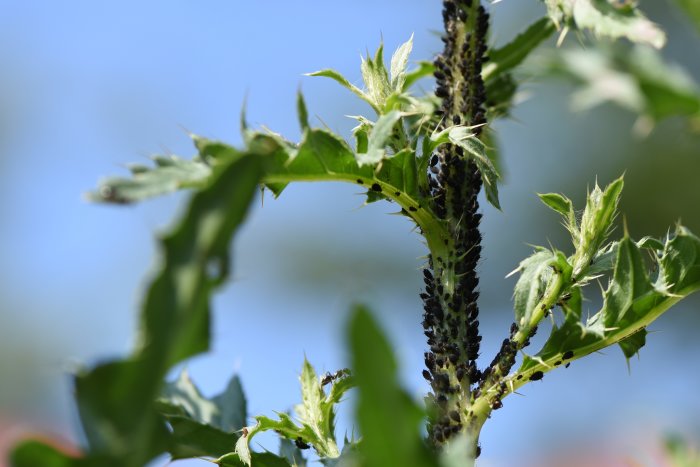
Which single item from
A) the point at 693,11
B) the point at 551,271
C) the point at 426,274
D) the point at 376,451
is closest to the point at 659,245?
the point at 551,271

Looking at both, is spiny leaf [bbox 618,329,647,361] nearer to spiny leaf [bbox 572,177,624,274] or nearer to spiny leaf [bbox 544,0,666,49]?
spiny leaf [bbox 572,177,624,274]

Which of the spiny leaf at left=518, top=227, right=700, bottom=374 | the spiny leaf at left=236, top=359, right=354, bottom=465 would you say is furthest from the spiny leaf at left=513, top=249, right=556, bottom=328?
the spiny leaf at left=236, top=359, right=354, bottom=465

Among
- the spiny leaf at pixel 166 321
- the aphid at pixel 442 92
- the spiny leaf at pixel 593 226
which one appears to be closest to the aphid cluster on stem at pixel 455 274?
the aphid at pixel 442 92

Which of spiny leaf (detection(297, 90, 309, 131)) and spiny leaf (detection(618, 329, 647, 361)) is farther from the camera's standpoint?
spiny leaf (detection(618, 329, 647, 361))

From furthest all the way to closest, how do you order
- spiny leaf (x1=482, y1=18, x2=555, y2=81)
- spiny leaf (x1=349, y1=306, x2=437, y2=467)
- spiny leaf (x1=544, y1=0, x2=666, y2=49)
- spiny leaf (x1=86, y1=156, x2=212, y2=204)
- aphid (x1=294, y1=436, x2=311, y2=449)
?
1. spiny leaf (x1=482, y1=18, x2=555, y2=81)
2. aphid (x1=294, y1=436, x2=311, y2=449)
3. spiny leaf (x1=544, y1=0, x2=666, y2=49)
4. spiny leaf (x1=86, y1=156, x2=212, y2=204)
5. spiny leaf (x1=349, y1=306, x2=437, y2=467)

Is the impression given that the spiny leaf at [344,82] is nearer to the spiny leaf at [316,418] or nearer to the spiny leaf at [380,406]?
the spiny leaf at [316,418]
